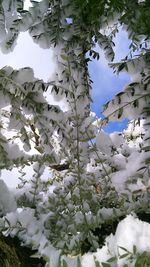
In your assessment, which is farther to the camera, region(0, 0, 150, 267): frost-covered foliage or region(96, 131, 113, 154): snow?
region(96, 131, 113, 154): snow

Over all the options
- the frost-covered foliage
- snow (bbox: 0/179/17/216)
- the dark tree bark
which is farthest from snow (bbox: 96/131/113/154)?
the dark tree bark

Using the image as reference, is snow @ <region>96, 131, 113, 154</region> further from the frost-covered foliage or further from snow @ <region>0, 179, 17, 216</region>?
snow @ <region>0, 179, 17, 216</region>

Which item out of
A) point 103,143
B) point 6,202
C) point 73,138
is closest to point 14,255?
point 6,202

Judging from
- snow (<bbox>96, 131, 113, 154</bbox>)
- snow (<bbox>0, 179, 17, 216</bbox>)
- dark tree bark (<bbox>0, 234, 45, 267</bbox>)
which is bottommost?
dark tree bark (<bbox>0, 234, 45, 267</bbox>)

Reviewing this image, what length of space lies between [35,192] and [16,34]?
1211 mm

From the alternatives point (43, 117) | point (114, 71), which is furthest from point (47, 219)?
point (114, 71)

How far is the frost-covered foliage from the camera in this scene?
5.34ft

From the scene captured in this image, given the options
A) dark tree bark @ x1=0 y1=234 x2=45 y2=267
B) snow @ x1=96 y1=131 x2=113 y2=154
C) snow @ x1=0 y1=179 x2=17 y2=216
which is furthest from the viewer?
snow @ x1=96 y1=131 x2=113 y2=154

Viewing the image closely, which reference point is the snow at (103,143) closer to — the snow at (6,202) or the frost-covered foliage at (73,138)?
the frost-covered foliage at (73,138)

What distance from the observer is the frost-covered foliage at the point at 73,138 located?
1627 millimetres

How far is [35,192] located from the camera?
1.96 metres

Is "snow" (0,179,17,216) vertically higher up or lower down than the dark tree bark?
higher up

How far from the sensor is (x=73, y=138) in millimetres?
2318

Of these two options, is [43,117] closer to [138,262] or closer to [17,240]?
[17,240]
